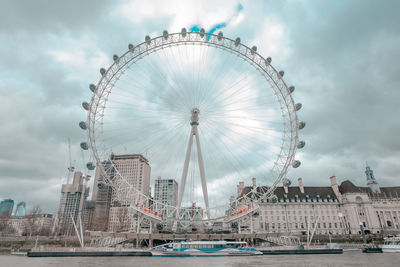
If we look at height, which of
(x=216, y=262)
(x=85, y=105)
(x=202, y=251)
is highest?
(x=85, y=105)

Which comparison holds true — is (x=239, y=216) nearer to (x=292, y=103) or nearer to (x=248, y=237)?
(x=248, y=237)

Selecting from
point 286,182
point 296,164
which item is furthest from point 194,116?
point 286,182

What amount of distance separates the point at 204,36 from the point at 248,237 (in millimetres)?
47608

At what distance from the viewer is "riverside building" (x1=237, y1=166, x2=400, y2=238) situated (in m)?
102

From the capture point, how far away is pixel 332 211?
10606cm

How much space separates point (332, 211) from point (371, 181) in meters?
30.8

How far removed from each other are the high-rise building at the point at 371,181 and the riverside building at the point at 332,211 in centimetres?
393

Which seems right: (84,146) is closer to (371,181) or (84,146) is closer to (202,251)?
(202,251)

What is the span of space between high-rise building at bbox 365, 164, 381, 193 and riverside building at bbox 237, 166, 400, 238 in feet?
12.9

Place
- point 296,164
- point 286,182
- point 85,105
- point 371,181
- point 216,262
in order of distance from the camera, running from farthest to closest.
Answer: point 371,181 → point 286,182 → point 296,164 → point 85,105 → point 216,262

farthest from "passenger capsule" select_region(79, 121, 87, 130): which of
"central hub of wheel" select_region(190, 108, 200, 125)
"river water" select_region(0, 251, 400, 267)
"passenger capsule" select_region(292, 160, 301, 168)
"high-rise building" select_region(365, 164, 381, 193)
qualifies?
"high-rise building" select_region(365, 164, 381, 193)

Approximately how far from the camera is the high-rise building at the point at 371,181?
115088mm

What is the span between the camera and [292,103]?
56.3 m

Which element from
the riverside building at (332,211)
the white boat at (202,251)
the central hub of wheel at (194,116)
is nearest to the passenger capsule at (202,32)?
the central hub of wheel at (194,116)
